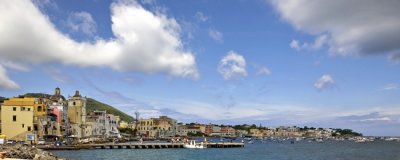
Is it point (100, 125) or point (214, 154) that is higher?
point (100, 125)

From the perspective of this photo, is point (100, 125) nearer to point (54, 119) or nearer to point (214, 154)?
point (54, 119)

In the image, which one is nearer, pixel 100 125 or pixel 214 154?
pixel 214 154

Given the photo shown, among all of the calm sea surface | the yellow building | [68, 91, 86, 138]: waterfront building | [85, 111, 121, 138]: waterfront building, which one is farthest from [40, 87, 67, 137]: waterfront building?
the calm sea surface

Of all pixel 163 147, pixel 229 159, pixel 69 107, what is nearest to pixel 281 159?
pixel 229 159

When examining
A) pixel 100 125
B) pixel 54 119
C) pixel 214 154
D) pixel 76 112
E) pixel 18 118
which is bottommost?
pixel 214 154

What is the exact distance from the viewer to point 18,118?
10081 centimetres

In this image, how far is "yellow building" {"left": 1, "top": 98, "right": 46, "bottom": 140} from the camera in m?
100

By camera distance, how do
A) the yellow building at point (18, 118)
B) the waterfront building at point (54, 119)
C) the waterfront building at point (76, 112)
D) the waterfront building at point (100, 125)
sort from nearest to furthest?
the yellow building at point (18, 118), the waterfront building at point (54, 119), the waterfront building at point (76, 112), the waterfront building at point (100, 125)

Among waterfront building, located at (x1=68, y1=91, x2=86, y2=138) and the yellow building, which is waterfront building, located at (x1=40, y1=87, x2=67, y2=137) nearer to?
the yellow building

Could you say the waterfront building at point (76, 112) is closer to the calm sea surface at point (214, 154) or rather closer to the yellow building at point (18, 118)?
the yellow building at point (18, 118)

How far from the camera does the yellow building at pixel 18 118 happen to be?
328 ft

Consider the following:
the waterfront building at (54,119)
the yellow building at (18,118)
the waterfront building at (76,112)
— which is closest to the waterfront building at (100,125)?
the waterfront building at (76,112)

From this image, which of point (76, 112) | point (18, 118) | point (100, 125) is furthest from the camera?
point (100, 125)

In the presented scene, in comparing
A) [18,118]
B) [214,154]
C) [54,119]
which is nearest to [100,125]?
[54,119]
